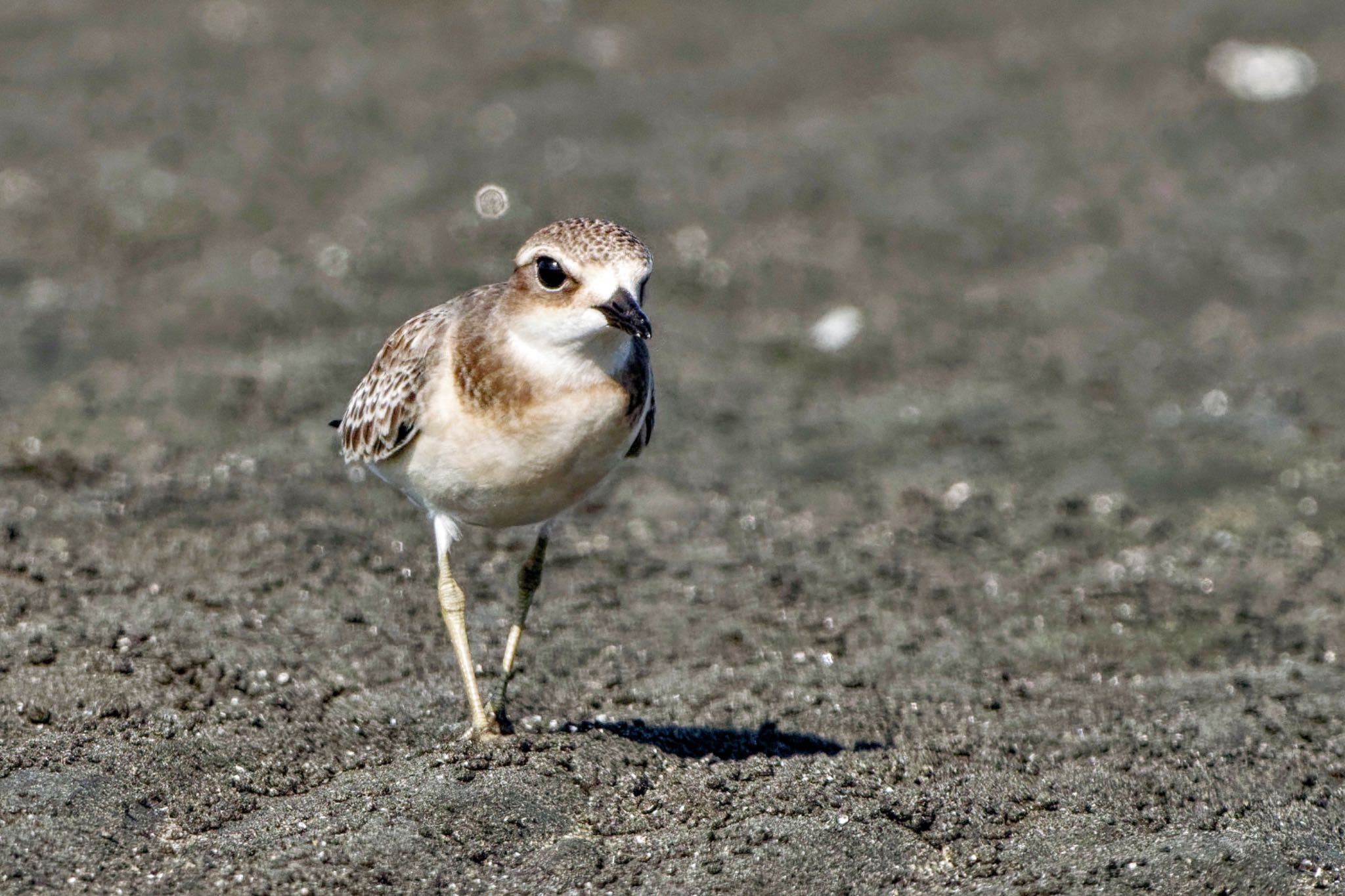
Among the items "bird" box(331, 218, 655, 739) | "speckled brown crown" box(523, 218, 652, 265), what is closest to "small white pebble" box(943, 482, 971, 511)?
"bird" box(331, 218, 655, 739)

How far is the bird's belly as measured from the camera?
5.83m

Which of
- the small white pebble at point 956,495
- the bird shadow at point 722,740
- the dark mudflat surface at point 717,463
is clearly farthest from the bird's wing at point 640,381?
the small white pebble at point 956,495

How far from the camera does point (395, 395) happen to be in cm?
650

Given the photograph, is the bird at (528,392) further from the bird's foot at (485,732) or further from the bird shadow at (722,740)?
the bird shadow at (722,740)

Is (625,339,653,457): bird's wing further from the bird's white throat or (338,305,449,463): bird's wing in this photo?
(338,305,449,463): bird's wing

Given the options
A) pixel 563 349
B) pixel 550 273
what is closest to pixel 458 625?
pixel 563 349

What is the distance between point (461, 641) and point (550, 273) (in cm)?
173

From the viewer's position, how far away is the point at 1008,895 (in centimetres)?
546

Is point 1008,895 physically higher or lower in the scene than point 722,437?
higher

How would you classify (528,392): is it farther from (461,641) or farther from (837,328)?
(837,328)

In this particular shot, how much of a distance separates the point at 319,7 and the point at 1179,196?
8039 mm

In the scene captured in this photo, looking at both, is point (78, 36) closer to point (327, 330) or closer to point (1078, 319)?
point (327, 330)

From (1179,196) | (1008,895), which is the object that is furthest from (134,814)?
(1179,196)

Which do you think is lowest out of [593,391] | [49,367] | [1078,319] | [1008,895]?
[1078,319]
